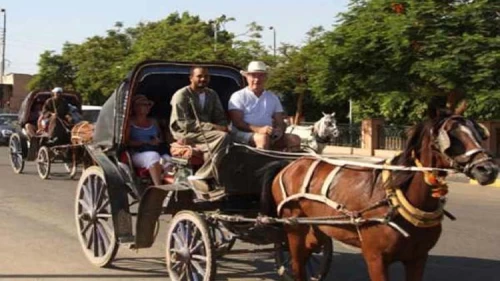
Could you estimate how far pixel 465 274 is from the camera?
790 cm

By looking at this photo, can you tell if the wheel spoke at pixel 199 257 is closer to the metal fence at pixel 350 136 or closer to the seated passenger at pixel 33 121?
the seated passenger at pixel 33 121

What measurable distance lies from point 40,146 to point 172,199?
11.7 meters

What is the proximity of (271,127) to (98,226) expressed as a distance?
96.9 inches

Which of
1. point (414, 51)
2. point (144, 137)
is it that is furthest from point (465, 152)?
point (414, 51)

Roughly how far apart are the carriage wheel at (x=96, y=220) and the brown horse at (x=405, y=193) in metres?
2.87

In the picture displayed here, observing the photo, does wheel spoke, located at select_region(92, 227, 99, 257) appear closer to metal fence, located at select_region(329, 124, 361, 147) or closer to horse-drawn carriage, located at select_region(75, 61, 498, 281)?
horse-drawn carriage, located at select_region(75, 61, 498, 281)

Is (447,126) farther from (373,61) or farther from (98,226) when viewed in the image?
(373,61)

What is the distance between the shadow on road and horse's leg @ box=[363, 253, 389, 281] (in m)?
2.29

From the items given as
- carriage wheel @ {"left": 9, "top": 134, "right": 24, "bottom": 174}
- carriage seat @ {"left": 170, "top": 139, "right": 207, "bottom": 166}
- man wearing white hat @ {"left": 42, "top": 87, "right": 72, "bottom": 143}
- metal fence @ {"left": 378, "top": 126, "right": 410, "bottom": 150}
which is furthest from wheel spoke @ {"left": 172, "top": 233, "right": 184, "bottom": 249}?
metal fence @ {"left": 378, "top": 126, "right": 410, "bottom": 150}

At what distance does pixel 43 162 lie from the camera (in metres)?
18.4

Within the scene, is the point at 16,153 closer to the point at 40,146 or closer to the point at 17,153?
the point at 17,153

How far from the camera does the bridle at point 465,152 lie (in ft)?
16.2

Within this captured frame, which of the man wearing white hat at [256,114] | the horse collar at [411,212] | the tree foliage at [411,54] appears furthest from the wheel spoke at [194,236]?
the tree foliage at [411,54]

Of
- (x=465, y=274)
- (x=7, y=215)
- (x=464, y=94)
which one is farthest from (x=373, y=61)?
(x=465, y=274)
